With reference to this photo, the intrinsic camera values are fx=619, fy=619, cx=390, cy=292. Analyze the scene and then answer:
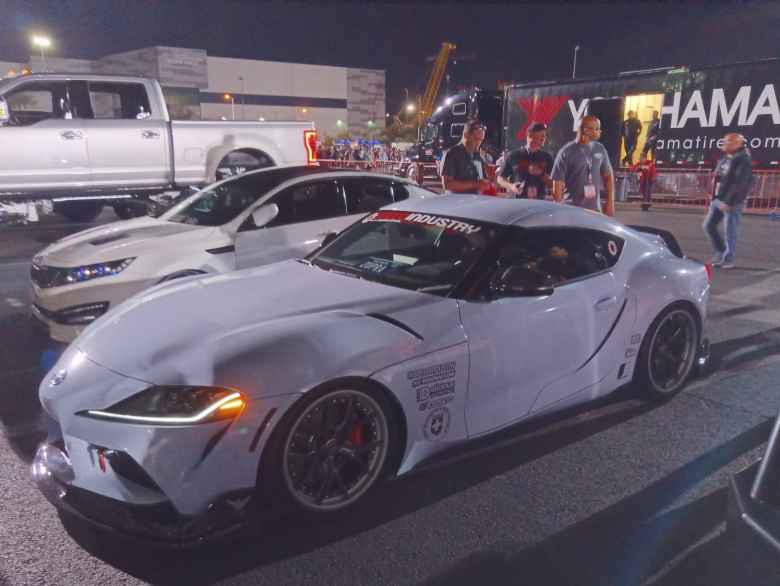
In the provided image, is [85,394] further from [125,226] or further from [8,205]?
[8,205]

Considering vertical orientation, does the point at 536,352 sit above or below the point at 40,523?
above

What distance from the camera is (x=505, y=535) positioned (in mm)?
2752

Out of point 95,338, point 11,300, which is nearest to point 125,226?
point 11,300

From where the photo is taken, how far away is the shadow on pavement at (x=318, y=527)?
2.53 m

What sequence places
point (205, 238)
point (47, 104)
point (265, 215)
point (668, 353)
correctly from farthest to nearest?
point (47, 104) < point (265, 215) < point (205, 238) < point (668, 353)

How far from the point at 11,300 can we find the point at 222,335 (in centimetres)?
525

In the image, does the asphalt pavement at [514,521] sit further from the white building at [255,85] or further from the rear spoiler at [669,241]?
the white building at [255,85]

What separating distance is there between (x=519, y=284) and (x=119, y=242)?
3.48 meters

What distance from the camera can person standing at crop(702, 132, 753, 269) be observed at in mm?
8062

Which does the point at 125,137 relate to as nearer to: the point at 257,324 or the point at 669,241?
the point at 257,324

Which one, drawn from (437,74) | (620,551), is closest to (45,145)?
(620,551)

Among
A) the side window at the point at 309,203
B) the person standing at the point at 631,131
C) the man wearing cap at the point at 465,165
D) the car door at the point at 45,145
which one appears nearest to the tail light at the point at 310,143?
the car door at the point at 45,145

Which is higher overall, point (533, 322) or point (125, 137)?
point (125, 137)

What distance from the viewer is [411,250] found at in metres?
3.78
